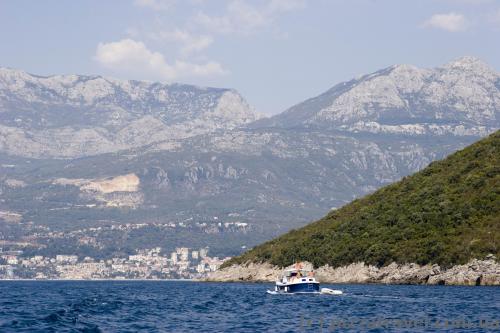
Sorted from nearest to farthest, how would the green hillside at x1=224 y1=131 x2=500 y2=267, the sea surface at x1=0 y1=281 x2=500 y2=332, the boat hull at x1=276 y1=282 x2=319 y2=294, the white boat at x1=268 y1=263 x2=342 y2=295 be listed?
the sea surface at x1=0 y1=281 x2=500 y2=332, the white boat at x1=268 y1=263 x2=342 y2=295, the boat hull at x1=276 y1=282 x2=319 y2=294, the green hillside at x1=224 y1=131 x2=500 y2=267

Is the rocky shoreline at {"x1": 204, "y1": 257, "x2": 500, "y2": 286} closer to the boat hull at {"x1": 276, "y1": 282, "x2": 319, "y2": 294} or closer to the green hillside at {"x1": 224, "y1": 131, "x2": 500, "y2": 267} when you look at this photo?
the green hillside at {"x1": 224, "y1": 131, "x2": 500, "y2": 267}

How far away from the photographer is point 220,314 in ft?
356

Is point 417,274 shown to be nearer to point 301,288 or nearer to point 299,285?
point 301,288

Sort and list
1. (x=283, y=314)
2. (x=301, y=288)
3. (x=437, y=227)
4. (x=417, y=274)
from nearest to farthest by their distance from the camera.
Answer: (x=283, y=314)
(x=301, y=288)
(x=417, y=274)
(x=437, y=227)

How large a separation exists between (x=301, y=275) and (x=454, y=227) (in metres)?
29.1

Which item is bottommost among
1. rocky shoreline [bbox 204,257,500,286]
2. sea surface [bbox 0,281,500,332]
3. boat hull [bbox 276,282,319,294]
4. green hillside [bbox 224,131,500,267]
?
sea surface [bbox 0,281,500,332]

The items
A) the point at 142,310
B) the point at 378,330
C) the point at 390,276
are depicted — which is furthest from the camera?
the point at 390,276

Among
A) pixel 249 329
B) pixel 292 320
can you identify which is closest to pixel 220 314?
pixel 292 320

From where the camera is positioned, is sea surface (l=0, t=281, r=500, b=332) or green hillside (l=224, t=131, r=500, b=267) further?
green hillside (l=224, t=131, r=500, b=267)

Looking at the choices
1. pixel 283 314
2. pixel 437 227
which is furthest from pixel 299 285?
pixel 283 314

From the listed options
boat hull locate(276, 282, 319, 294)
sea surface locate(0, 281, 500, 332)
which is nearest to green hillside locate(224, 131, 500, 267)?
sea surface locate(0, 281, 500, 332)

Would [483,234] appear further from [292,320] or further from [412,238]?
[292,320]

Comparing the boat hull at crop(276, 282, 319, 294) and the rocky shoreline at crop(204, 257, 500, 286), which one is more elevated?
the rocky shoreline at crop(204, 257, 500, 286)

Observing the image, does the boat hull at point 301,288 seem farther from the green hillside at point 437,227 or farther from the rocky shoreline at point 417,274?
the green hillside at point 437,227
